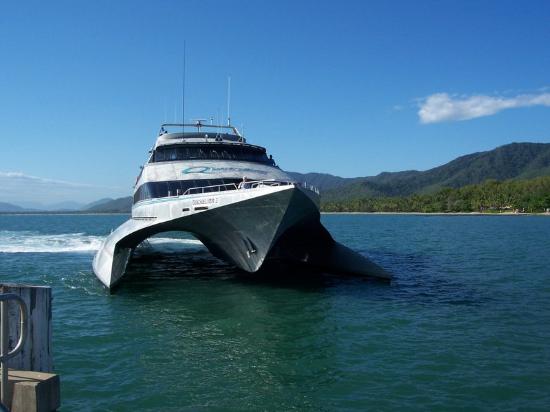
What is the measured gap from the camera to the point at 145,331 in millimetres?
12766

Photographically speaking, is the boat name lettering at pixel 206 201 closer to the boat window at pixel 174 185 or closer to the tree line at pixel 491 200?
the boat window at pixel 174 185

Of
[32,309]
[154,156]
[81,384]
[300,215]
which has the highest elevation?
[154,156]

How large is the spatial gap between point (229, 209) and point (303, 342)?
6692mm

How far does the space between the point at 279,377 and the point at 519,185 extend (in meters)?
194

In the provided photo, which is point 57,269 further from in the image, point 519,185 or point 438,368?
point 519,185

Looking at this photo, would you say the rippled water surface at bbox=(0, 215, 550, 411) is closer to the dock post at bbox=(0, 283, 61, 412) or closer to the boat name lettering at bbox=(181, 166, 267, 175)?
the dock post at bbox=(0, 283, 61, 412)

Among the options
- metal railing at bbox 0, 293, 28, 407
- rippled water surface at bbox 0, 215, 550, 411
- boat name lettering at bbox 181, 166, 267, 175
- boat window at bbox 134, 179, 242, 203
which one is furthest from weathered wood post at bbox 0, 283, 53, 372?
boat name lettering at bbox 181, 166, 267, 175

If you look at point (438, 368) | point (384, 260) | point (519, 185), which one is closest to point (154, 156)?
point (384, 260)

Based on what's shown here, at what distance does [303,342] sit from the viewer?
1176 cm

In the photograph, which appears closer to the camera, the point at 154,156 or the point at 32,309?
the point at 32,309

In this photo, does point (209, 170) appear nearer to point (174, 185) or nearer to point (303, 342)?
point (174, 185)

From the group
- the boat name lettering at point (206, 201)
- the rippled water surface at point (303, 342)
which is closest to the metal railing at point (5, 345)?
the rippled water surface at point (303, 342)

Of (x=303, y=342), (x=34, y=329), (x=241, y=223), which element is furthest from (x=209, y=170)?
(x=34, y=329)

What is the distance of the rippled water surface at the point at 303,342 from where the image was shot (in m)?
8.40
